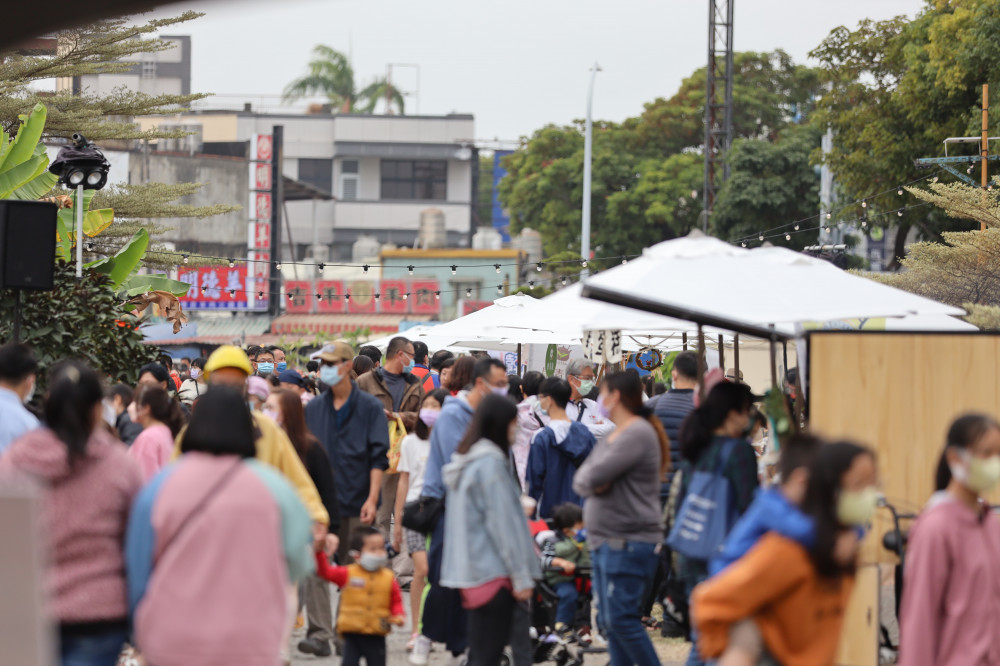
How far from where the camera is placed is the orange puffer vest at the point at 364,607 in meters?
7.19

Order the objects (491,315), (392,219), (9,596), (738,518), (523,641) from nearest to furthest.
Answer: (9,596), (738,518), (523,641), (491,315), (392,219)

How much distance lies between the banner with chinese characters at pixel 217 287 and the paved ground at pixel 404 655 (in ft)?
127

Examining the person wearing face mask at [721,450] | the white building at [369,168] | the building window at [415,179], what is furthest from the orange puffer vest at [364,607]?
the building window at [415,179]

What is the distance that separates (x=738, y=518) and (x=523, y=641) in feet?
4.73

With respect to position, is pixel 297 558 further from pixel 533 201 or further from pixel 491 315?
pixel 533 201

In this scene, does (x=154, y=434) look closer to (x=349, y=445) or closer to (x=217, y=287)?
(x=349, y=445)

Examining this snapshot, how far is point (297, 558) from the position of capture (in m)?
4.98

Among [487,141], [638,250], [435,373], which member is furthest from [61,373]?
[487,141]

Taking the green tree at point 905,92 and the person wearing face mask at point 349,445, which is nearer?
the person wearing face mask at point 349,445

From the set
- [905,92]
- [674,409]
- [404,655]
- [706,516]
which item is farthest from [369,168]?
[706,516]

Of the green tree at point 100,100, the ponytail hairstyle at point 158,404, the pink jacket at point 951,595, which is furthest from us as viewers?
the green tree at point 100,100

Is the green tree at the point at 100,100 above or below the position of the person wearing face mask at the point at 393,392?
above

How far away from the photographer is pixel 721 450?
650 centimetres

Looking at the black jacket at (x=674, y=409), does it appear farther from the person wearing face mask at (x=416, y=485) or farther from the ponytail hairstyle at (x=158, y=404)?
the ponytail hairstyle at (x=158, y=404)
